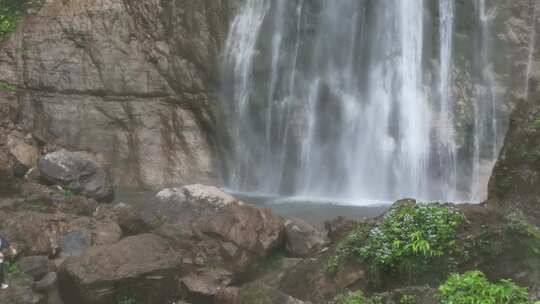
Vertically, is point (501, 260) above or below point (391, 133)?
Answer: below

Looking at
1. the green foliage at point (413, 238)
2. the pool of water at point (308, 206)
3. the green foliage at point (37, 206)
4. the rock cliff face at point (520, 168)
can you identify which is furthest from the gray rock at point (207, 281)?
the green foliage at point (37, 206)

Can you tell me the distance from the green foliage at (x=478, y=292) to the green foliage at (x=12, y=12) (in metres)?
16.6

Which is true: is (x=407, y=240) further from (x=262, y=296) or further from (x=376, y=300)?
(x=262, y=296)

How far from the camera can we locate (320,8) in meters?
18.7

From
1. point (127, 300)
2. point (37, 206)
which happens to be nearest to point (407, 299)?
point (127, 300)

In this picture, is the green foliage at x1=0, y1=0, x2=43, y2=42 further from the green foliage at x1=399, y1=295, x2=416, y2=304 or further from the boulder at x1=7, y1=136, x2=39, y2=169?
the green foliage at x1=399, y1=295, x2=416, y2=304

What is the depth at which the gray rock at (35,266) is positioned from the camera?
9.37 meters

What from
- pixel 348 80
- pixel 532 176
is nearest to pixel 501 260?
pixel 532 176

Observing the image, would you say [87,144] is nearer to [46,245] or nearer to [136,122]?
[136,122]

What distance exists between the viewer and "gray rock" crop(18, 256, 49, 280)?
9.37 m

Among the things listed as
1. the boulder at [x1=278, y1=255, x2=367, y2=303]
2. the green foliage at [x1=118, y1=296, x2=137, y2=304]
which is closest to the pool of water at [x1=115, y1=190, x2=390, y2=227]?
the boulder at [x1=278, y1=255, x2=367, y2=303]

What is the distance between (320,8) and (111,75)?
6709 millimetres

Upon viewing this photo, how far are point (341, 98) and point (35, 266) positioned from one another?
36.7 ft

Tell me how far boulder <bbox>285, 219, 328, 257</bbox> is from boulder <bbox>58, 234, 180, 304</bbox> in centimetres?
261
